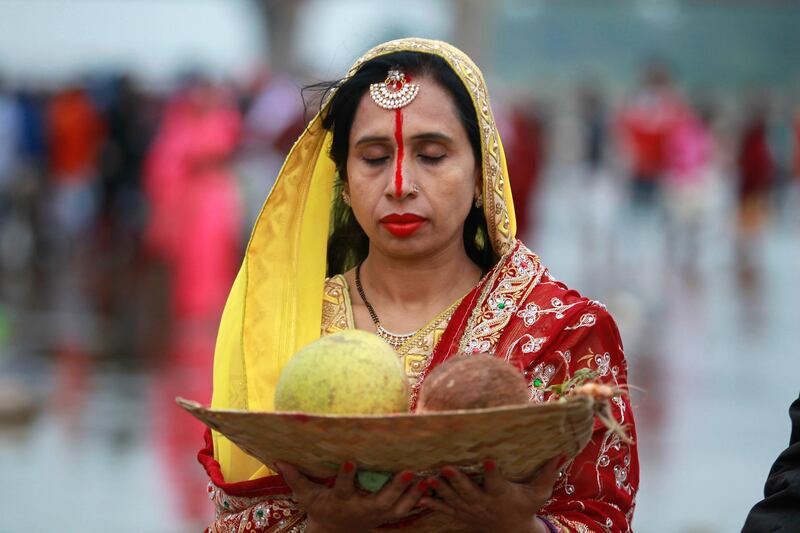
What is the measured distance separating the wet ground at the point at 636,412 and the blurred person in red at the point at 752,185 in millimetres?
3142

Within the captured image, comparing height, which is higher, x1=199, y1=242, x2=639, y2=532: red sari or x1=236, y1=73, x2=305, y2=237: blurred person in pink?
x1=236, y1=73, x2=305, y2=237: blurred person in pink

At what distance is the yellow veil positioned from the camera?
123 inches

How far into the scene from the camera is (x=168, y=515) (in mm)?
6672

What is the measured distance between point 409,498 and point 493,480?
154 mm

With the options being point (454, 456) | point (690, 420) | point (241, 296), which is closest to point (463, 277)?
point (241, 296)

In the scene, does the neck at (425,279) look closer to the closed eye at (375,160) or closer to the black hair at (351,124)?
the black hair at (351,124)

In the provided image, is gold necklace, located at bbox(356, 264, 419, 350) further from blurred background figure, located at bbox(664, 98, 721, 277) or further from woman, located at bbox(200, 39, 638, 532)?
blurred background figure, located at bbox(664, 98, 721, 277)

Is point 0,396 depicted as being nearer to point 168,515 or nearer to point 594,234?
point 168,515

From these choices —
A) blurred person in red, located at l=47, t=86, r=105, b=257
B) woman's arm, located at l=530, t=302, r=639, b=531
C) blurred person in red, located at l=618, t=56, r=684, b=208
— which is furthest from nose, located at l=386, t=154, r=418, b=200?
blurred person in red, located at l=47, t=86, r=105, b=257

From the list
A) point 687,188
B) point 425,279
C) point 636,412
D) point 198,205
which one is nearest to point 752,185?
point 687,188

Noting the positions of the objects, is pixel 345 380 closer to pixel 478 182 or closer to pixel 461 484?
pixel 461 484

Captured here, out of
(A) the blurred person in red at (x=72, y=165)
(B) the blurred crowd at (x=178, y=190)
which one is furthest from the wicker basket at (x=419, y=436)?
(A) the blurred person in red at (x=72, y=165)

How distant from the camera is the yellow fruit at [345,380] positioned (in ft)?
8.59

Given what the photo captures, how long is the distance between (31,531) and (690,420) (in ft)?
13.0
